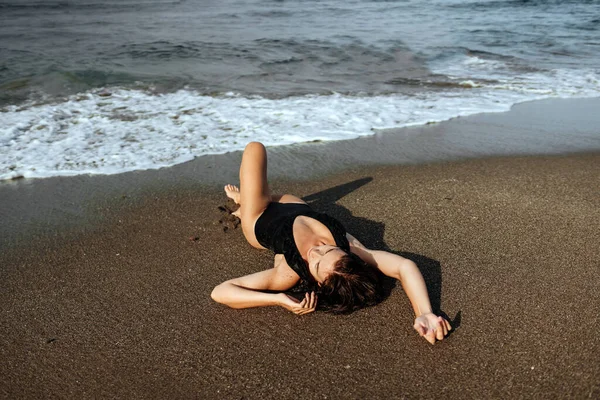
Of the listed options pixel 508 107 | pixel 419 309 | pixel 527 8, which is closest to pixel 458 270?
pixel 419 309

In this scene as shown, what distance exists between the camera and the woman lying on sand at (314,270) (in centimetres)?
315

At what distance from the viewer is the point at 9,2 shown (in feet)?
68.2

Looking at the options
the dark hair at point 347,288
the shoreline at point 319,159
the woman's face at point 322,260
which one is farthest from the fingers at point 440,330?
the shoreline at point 319,159

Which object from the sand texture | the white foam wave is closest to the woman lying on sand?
the sand texture

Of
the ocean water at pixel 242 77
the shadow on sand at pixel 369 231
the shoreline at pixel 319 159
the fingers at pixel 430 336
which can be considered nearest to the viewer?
the fingers at pixel 430 336

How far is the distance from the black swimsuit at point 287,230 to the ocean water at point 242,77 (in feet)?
7.02

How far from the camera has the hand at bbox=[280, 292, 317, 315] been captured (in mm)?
3111

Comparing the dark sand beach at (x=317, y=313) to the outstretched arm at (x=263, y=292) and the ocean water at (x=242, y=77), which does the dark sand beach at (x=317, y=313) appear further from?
the ocean water at (x=242, y=77)

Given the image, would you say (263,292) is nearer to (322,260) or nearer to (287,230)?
(322,260)

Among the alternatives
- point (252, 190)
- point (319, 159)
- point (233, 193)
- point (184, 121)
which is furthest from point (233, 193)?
point (184, 121)

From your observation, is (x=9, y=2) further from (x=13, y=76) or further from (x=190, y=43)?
(x=13, y=76)

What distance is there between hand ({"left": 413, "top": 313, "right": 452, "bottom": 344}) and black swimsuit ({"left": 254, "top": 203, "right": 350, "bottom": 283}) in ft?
2.22

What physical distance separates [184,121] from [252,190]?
3316 millimetres

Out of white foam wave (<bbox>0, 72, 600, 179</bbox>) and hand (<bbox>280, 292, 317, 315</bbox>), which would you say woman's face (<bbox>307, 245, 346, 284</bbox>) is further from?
white foam wave (<bbox>0, 72, 600, 179</bbox>)
